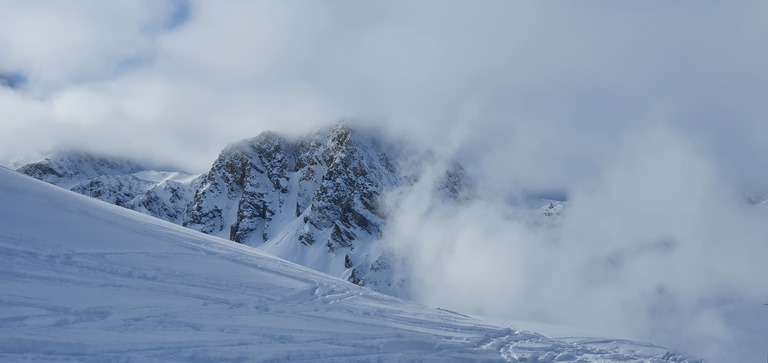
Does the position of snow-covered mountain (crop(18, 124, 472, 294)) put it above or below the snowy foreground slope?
above

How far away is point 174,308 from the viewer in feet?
34.0

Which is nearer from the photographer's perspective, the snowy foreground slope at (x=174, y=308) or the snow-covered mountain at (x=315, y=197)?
the snowy foreground slope at (x=174, y=308)

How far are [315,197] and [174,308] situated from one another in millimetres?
136402

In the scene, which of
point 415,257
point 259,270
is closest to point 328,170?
point 415,257

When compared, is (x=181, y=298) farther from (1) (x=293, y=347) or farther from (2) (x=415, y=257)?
(2) (x=415, y=257)

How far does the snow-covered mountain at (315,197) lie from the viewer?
129250mm

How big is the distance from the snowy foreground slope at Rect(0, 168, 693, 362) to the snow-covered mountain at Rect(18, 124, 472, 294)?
104981 millimetres

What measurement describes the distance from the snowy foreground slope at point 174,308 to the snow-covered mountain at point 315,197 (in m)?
105

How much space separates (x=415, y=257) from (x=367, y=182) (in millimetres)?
32714

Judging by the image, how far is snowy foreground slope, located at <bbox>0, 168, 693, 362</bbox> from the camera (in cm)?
834

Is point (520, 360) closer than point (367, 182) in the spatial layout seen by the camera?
Yes

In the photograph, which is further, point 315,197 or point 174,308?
point 315,197

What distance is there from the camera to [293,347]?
9609 mm

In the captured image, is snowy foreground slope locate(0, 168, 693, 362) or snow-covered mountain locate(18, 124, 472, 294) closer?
snowy foreground slope locate(0, 168, 693, 362)
